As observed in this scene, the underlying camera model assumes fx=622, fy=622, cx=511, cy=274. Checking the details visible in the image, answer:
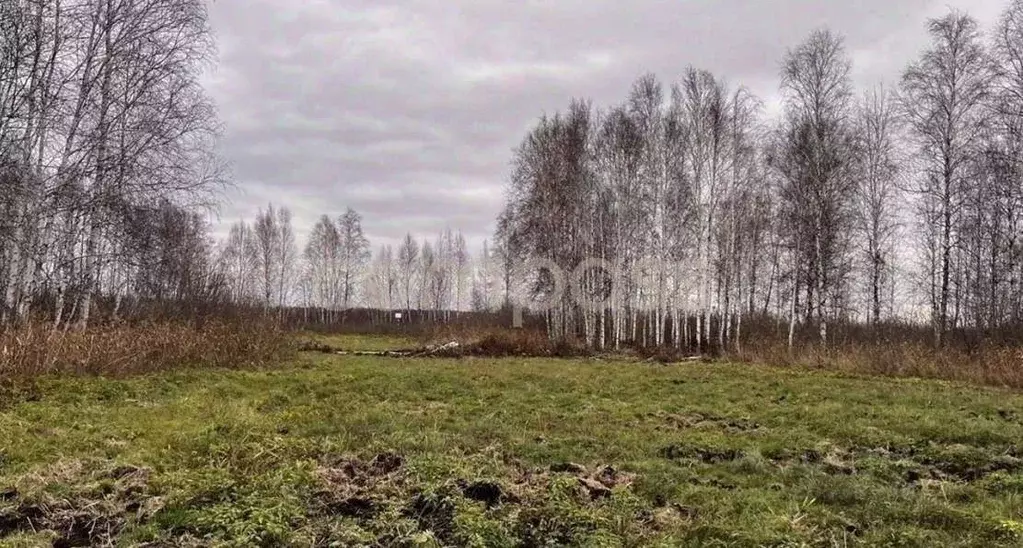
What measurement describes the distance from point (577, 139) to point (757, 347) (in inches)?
422

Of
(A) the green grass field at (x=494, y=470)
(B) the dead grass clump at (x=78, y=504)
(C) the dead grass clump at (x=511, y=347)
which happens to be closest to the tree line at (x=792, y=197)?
(C) the dead grass clump at (x=511, y=347)

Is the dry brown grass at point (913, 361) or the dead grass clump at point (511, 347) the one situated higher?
the dry brown grass at point (913, 361)

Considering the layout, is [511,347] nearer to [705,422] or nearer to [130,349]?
[130,349]

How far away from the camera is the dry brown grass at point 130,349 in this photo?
28.5 feet

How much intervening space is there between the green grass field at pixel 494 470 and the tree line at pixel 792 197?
12446 millimetres

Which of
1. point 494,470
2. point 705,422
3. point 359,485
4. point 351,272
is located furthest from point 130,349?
point 351,272

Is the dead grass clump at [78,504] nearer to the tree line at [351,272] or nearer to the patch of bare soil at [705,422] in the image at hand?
the patch of bare soil at [705,422]

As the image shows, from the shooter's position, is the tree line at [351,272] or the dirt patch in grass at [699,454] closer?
the dirt patch in grass at [699,454]

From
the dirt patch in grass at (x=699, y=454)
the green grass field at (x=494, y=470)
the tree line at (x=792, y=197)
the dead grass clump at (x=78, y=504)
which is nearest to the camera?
the dead grass clump at (x=78, y=504)

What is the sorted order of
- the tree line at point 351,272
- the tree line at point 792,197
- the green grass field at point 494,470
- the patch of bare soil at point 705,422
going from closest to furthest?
the green grass field at point 494,470 → the patch of bare soil at point 705,422 → the tree line at point 792,197 → the tree line at point 351,272

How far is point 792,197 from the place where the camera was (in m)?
22.1

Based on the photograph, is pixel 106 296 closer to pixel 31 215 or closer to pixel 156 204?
pixel 156 204

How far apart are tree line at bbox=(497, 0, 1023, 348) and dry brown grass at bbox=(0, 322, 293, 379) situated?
13.4 meters

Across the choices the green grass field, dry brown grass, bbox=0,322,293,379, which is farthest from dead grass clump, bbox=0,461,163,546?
dry brown grass, bbox=0,322,293,379
